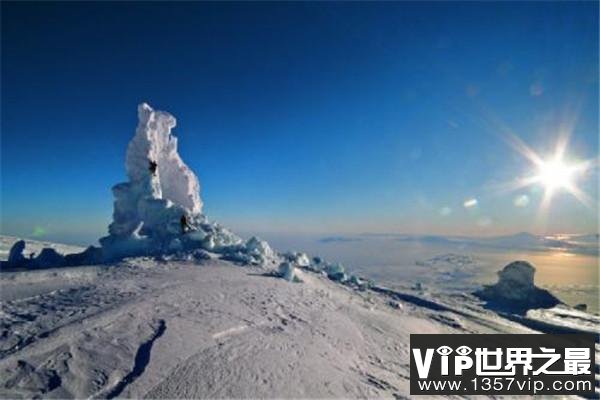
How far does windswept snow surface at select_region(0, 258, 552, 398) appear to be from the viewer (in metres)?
13.7

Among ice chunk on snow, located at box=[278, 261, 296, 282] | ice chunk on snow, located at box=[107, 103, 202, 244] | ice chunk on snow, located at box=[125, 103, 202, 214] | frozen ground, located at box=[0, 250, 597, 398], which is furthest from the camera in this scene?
ice chunk on snow, located at box=[125, 103, 202, 214]

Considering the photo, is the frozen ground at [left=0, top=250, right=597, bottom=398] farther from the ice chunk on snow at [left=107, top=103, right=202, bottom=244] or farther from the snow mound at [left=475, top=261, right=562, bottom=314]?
the snow mound at [left=475, top=261, right=562, bottom=314]

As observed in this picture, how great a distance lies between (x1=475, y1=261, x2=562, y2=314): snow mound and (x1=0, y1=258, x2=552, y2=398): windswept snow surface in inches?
1479

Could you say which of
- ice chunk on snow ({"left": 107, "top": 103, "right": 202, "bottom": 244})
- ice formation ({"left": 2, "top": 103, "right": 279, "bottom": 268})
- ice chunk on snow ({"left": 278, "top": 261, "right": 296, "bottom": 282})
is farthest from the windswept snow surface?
ice chunk on snow ({"left": 107, "top": 103, "right": 202, "bottom": 244})

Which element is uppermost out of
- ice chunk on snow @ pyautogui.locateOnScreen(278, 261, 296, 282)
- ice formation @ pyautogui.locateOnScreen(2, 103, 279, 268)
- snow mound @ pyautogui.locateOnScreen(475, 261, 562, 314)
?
ice formation @ pyautogui.locateOnScreen(2, 103, 279, 268)

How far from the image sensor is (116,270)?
1095 inches

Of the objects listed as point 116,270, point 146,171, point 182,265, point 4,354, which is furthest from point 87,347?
point 146,171

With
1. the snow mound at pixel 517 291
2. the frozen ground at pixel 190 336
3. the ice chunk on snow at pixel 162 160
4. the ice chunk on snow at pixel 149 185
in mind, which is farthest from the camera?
the snow mound at pixel 517 291

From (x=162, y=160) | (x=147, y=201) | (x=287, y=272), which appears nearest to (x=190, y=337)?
(x=287, y=272)

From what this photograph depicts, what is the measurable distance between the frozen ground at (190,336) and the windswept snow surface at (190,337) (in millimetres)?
54

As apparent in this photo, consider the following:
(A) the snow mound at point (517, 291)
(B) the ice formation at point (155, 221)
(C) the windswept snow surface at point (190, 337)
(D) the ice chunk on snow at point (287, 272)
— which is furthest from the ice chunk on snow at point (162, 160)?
(A) the snow mound at point (517, 291)

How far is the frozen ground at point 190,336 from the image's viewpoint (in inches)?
540

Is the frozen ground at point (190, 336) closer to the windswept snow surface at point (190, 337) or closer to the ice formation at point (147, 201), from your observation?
the windswept snow surface at point (190, 337)

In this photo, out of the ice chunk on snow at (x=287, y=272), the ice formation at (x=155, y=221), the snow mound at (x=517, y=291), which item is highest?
the ice formation at (x=155, y=221)
